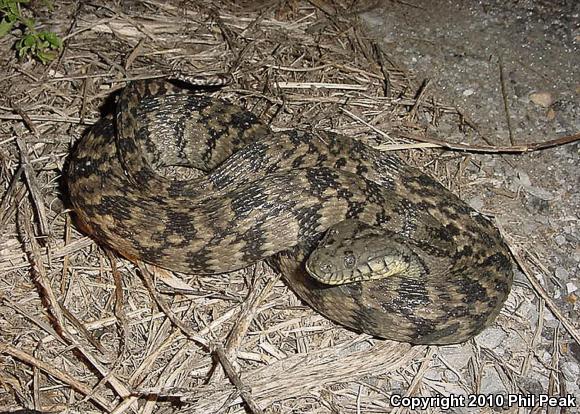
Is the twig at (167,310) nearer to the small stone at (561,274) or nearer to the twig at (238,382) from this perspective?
the twig at (238,382)

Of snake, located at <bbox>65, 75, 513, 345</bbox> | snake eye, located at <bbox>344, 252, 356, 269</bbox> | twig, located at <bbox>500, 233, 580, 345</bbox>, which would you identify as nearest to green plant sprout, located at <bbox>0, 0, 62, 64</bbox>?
snake, located at <bbox>65, 75, 513, 345</bbox>

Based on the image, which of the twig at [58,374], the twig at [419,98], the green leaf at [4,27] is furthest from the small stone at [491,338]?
the green leaf at [4,27]

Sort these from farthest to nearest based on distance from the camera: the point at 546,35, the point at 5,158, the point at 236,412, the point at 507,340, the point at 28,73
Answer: the point at 546,35
the point at 28,73
the point at 5,158
the point at 507,340
the point at 236,412

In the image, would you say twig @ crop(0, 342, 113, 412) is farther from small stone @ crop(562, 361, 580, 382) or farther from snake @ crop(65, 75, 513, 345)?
small stone @ crop(562, 361, 580, 382)

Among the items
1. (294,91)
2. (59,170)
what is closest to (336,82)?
(294,91)

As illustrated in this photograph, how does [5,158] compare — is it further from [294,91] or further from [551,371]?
[551,371]

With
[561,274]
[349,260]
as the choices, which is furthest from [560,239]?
[349,260]

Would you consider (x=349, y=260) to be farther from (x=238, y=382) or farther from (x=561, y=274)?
(x=561, y=274)
